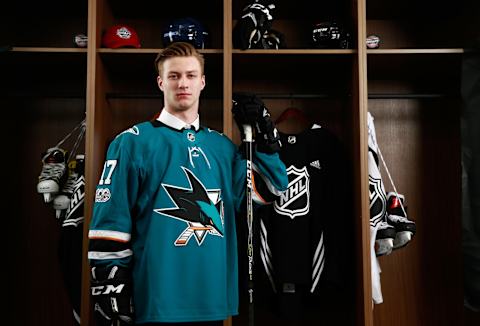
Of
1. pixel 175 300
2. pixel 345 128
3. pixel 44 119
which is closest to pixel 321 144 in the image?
pixel 345 128

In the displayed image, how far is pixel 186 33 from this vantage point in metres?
2.48

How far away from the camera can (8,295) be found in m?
2.71

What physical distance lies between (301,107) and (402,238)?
79 cm

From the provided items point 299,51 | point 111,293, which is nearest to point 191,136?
point 111,293

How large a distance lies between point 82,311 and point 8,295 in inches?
26.2

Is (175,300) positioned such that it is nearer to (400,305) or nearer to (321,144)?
(321,144)

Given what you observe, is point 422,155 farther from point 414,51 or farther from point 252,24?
point 252,24

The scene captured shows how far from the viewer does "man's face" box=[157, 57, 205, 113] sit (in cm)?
196

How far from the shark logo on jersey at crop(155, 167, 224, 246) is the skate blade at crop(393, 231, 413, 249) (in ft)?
2.79

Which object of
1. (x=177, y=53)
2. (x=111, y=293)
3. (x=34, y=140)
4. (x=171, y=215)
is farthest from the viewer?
(x=34, y=140)

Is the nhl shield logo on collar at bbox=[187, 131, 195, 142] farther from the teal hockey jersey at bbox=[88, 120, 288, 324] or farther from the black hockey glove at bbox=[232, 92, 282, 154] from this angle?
the black hockey glove at bbox=[232, 92, 282, 154]

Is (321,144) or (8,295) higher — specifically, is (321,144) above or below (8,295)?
above

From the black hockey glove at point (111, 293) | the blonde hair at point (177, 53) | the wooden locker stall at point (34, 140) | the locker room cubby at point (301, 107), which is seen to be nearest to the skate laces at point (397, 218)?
the locker room cubby at point (301, 107)

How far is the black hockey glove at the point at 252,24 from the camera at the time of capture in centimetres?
239
